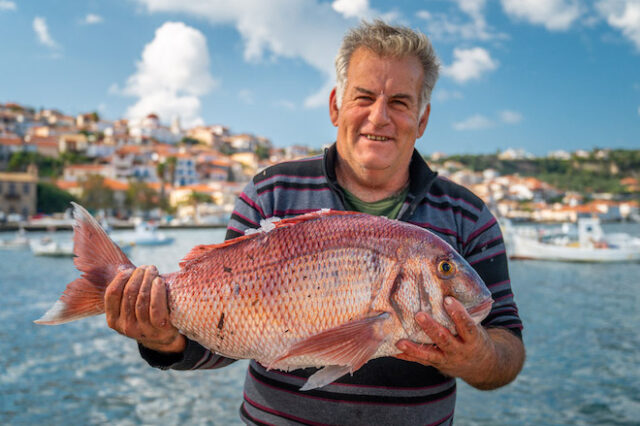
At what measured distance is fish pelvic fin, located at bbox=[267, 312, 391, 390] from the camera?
60.3 inches

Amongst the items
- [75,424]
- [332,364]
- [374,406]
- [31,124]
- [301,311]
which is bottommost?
[75,424]

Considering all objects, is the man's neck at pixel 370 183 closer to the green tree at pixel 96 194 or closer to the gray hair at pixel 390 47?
the gray hair at pixel 390 47

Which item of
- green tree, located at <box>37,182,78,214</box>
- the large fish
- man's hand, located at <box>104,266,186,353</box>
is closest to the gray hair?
the large fish

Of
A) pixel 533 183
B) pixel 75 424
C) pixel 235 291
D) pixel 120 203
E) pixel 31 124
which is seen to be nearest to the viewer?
pixel 235 291

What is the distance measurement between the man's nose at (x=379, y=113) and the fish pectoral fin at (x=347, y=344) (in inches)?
33.0

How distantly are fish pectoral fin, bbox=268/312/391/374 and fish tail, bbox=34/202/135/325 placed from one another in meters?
0.76

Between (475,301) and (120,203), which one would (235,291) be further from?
(120,203)

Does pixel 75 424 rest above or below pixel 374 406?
below

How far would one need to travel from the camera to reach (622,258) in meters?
34.8

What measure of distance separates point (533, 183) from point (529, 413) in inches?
5040

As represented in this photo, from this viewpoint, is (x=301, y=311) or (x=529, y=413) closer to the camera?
(x=301, y=311)

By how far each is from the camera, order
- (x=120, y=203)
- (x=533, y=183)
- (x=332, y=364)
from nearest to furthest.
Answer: (x=332, y=364) → (x=120, y=203) → (x=533, y=183)

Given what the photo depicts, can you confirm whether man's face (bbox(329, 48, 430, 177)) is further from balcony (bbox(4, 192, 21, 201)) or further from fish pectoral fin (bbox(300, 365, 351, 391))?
balcony (bbox(4, 192, 21, 201))

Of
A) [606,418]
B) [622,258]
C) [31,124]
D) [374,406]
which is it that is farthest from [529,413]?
[31,124]
